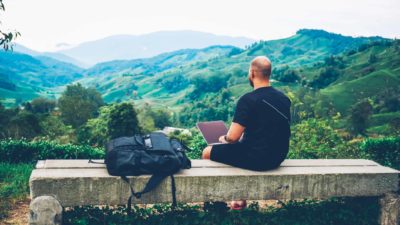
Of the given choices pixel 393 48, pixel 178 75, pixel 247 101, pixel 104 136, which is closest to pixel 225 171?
pixel 247 101

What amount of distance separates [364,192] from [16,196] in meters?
4.90

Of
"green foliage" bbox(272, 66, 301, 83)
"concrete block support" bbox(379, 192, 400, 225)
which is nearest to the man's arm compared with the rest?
"concrete block support" bbox(379, 192, 400, 225)

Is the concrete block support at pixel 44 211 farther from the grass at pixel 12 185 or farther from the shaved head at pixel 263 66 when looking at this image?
the shaved head at pixel 263 66

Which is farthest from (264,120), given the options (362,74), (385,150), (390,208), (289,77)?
(289,77)

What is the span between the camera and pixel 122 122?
147 ft

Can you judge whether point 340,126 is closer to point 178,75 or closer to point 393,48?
point 393,48

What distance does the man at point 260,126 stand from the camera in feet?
16.0

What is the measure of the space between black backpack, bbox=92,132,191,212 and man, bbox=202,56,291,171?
0.82 meters

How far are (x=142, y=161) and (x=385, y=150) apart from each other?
320 inches

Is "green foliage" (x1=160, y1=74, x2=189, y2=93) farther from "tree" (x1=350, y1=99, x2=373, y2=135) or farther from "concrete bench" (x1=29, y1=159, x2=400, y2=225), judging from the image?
"concrete bench" (x1=29, y1=159, x2=400, y2=225)

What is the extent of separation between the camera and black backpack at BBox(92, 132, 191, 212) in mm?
4477

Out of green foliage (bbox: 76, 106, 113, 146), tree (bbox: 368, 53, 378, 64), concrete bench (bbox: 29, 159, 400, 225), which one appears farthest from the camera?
tree (bbox: 368, 53, 378, 64)

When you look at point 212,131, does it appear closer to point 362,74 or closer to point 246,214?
point 246,214

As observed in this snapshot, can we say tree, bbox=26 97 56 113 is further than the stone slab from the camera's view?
Yes
